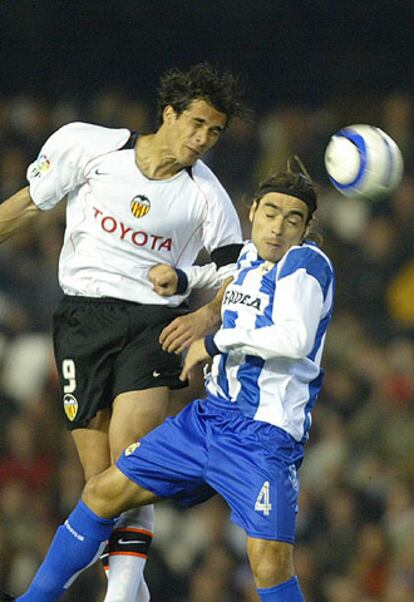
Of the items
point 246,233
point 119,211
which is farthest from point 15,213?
point 246,233

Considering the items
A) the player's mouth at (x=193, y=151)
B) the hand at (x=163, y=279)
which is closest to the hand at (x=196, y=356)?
the hand at (x=163, y=279)

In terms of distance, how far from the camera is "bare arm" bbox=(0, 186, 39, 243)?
4809 mm

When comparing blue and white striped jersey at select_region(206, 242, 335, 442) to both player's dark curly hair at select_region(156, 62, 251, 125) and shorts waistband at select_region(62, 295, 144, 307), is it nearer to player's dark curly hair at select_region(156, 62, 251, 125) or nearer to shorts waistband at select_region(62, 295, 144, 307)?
shorts waistband at select_region(62, 295, 144, 307)

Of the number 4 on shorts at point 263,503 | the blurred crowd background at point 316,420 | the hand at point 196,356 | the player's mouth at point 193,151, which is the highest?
the player's mouth at point 193,151

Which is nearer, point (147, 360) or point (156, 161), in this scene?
point (147, 360)

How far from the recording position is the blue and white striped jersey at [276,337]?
4.10 meters

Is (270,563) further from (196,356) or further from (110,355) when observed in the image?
(110,355)

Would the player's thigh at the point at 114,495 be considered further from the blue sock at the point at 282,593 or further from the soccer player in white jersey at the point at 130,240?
the blue sock at the point at 282,593

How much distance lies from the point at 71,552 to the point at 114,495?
0.26m

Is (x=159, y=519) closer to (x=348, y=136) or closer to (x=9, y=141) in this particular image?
(x=9, y=141)

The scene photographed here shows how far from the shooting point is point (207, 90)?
4672 mm

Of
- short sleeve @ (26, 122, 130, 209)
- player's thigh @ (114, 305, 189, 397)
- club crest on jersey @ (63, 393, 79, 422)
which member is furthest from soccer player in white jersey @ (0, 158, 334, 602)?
short sleeve @ (26, 122, 130, 209)

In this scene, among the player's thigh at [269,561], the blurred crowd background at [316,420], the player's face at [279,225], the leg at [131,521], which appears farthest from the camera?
the blurred crowd background at [316,420]

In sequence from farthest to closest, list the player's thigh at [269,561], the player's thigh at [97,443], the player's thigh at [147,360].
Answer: the player's thigh at [97,443], the player's thigh at [147,360], the player's thigh at [269,561]
